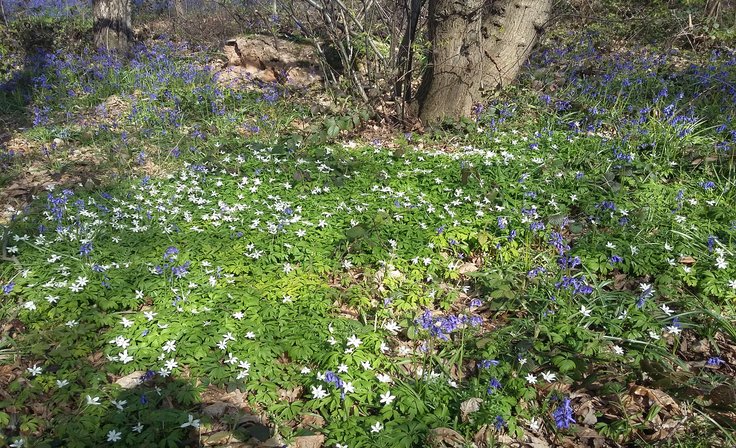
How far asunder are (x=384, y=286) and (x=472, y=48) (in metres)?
3.96

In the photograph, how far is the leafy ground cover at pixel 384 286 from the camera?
281 centimetres

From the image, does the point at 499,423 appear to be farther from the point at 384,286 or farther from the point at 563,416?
the point at 384,286

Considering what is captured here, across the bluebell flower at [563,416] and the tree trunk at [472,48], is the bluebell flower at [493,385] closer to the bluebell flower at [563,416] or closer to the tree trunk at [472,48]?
the bluebell flower at [563,416]

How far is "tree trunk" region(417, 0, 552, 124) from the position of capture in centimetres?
618

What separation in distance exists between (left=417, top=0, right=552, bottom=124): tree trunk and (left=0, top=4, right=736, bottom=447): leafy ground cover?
0.50 metres

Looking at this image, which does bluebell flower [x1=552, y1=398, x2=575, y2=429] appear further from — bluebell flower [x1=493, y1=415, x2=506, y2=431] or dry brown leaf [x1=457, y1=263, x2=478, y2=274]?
dry brown leaf [x1=457, y1=263, x2=478, y2=274]

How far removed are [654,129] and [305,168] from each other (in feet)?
13.6

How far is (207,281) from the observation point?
3768 millimetres

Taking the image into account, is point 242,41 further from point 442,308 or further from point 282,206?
point 442,308

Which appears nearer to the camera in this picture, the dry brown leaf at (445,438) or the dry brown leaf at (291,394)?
the dry brown leaf at (445,438)

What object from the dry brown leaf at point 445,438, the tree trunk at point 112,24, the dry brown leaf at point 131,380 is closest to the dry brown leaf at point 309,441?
the dry brown leaf at point 445,438

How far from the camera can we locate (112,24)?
9.52m

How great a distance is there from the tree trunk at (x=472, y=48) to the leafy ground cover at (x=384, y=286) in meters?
0.50

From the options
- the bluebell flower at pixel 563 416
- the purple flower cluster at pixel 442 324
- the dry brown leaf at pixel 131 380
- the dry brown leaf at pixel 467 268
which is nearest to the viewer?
the bluebell flower at pixel 563 416
